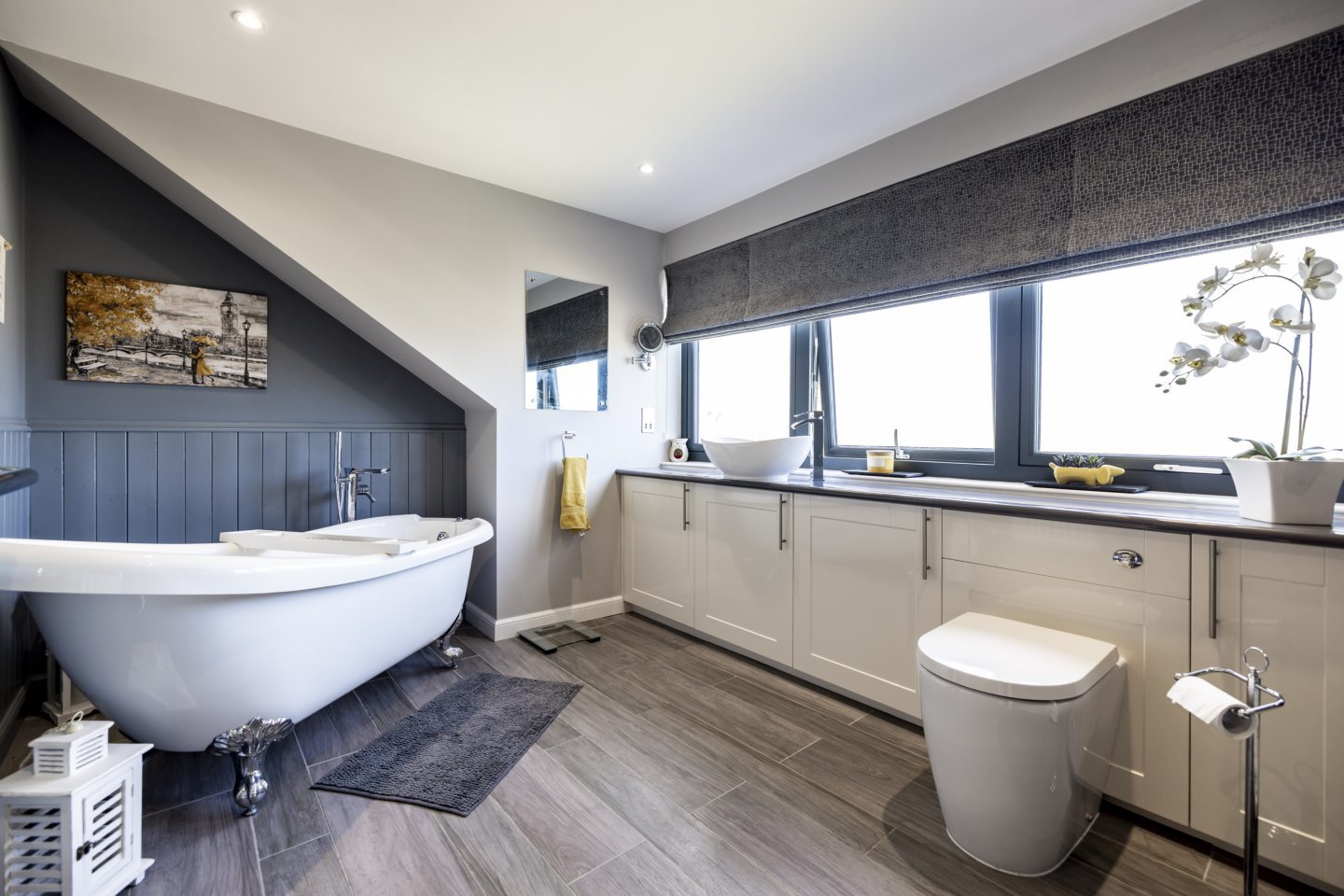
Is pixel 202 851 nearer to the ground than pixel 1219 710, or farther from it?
nearer to the ground

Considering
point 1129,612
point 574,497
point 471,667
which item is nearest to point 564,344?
point 574,497

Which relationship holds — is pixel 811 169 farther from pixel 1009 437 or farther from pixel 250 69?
pixel 250 69

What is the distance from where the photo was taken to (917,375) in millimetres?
2676

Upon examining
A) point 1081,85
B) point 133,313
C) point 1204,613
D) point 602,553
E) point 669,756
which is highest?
point 1081,85

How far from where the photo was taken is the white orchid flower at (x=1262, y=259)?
1.50 metres

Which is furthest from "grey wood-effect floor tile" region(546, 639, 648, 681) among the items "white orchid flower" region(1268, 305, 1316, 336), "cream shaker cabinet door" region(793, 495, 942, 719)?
"white orchid flower" region(1268, 305, 1316, 336)

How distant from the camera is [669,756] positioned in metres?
1.96

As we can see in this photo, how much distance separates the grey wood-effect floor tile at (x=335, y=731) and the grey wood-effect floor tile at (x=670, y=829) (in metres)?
0.72

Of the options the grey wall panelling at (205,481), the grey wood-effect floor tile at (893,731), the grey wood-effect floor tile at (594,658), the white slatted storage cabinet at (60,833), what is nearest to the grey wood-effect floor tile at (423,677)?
the grey wood-effect floor tile at (594,658)

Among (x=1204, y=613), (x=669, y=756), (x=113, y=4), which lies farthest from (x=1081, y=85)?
(x=113, y=4)

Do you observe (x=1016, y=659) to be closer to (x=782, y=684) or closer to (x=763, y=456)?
(x=782, y=684)

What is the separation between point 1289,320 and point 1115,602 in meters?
0.82

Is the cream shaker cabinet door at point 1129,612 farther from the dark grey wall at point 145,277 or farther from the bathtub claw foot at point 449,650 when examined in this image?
the dark grey wall at point 145,277

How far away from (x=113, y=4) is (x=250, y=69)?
0.36 meters
